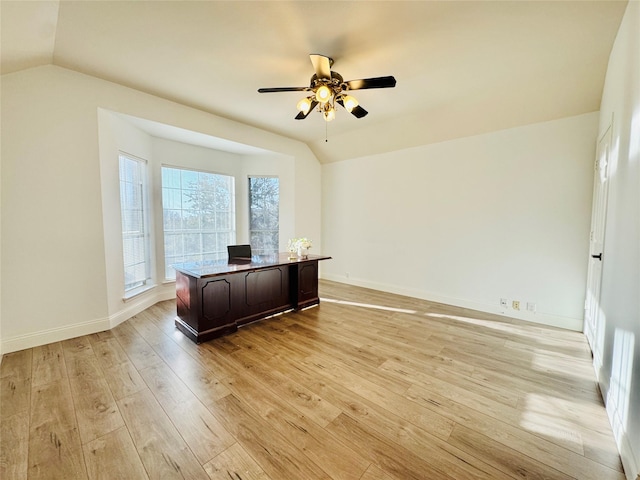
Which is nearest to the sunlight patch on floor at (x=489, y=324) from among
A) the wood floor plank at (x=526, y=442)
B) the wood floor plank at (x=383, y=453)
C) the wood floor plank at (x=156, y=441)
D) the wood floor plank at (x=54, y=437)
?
the wood floor plank at (x=526, y=442)

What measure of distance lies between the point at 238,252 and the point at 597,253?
14.1ft

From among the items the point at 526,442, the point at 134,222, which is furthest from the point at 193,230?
the point at 526,442

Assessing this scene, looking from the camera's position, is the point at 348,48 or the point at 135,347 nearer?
the point at 348,48

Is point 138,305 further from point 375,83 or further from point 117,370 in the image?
point 375,83

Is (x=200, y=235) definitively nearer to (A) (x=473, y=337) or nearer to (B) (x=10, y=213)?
(B) (x=10, y=213)

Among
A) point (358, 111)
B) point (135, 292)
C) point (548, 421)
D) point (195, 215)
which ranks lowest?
point (548, 421)

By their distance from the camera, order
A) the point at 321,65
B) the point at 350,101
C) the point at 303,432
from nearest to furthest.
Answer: the point at 303,432
the point at 321,65
the point at 350,101

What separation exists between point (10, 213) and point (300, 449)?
357cm

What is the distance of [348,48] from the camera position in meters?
2.50

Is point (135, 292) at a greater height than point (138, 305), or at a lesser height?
greater

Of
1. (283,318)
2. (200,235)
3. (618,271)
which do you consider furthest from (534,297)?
(200,235)

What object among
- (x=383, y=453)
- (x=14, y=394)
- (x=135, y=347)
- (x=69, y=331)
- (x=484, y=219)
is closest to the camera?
(x=383, y=453)

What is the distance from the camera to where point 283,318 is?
3.78 m

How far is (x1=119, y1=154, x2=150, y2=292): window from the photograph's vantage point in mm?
3775
